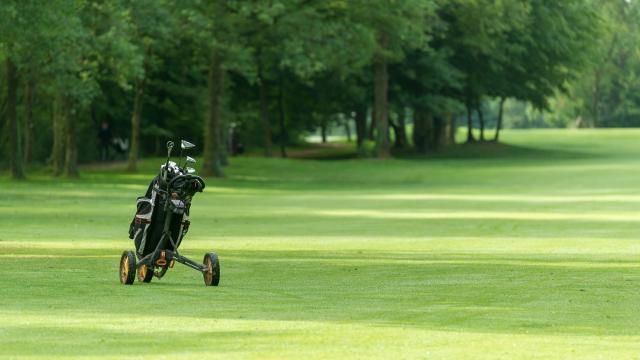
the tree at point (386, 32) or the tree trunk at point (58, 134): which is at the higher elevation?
the tree at point (386, 32)

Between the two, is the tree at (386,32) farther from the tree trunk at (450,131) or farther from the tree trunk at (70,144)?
the tree trunk at (450,131)

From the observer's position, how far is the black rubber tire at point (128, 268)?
18844 mm

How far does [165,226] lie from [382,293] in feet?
8.17

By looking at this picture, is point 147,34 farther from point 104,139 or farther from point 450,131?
point 450,131

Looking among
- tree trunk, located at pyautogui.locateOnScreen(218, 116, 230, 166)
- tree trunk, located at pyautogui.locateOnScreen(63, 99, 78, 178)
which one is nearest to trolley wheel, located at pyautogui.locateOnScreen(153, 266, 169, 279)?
tree trunk, located at pyautogui.locateOnScreen(63, 99, 78, 178)

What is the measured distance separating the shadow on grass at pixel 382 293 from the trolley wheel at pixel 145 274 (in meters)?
0.11

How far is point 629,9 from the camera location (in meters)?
155

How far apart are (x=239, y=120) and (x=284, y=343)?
246 ft

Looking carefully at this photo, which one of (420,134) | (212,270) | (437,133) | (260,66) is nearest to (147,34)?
(260,66)

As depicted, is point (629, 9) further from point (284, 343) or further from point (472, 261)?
point (284, 343)

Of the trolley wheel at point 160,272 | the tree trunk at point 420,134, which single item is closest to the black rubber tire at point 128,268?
the trolley wheel at point 160,272

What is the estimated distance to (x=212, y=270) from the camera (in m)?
18.7

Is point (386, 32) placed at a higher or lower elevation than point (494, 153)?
higher

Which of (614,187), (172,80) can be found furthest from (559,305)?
(172,80)
